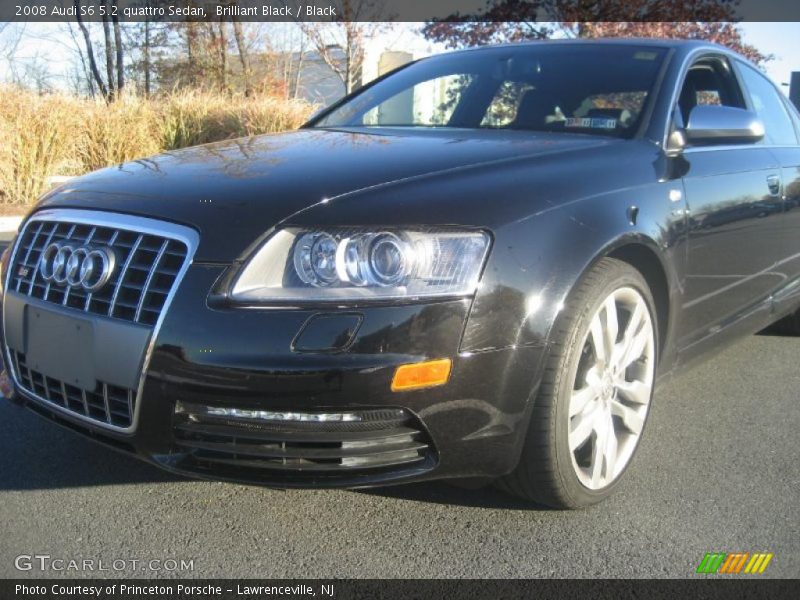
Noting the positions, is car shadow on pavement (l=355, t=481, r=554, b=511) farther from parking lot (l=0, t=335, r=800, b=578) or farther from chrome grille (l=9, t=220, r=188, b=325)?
chrome grille (l=9, t=220, r=188, b=325)

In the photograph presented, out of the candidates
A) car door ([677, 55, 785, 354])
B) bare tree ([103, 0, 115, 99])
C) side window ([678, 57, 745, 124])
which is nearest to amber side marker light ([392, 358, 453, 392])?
car door ([677, 55, 785, 354])

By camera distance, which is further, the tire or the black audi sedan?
the tire

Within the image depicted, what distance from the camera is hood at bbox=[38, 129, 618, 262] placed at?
88.7 inches

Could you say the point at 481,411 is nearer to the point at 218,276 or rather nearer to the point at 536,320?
the point at 536,320

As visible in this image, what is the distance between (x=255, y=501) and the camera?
8.72 ft

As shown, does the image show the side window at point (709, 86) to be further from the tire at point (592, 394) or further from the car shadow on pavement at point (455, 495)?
the car shadow on pavement at point (455, 495)

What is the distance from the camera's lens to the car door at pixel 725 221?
311cm

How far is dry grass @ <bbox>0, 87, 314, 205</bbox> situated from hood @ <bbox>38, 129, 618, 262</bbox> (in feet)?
28.8

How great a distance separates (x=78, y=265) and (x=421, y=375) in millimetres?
1136

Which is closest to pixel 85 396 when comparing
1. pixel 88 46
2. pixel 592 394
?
pixel 592 394

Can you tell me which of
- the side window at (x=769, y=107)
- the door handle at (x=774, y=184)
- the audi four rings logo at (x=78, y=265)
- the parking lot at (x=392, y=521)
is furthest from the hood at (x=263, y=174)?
the side window at (x=769, y=107)

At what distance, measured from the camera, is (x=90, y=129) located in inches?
450

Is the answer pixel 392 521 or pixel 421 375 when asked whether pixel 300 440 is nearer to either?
Result: pixel 421 375

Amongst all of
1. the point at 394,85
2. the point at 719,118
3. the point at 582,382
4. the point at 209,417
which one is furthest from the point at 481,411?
the point at 394,85
